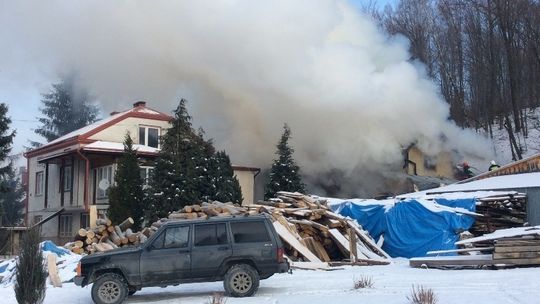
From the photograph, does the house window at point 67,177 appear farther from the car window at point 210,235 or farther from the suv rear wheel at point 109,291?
the car window at point 210,235

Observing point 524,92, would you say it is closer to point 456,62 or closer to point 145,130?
point 456,62

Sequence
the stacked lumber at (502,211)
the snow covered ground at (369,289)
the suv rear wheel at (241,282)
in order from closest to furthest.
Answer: the snow covered ground at (369,289) < the suv rear wheel at (241,282) < the stacked lumber at (502,211)

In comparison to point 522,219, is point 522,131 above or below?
above

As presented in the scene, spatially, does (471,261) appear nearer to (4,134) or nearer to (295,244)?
(295,244)

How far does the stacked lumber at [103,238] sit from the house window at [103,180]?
39.3 feet

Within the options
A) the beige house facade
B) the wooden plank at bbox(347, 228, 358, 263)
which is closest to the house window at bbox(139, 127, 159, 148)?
the beige house facade

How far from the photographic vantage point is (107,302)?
1228cm

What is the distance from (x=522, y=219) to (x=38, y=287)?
18.1 metres

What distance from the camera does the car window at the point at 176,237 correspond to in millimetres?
12703

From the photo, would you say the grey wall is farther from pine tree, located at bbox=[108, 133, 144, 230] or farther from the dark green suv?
pine tree, located at bbox=[108, 133, 144, 230]

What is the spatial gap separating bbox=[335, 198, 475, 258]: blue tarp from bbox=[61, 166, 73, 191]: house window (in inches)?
760

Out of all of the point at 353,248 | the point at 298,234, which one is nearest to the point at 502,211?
the point at 353,248

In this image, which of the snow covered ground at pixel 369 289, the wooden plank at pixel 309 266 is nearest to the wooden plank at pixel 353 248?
the wooden plank at pixel 309 266

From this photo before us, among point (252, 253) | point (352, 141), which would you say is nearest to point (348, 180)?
point (352, 141)
